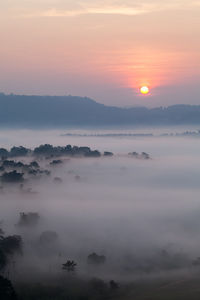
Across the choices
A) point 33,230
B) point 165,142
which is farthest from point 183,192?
point 165,142

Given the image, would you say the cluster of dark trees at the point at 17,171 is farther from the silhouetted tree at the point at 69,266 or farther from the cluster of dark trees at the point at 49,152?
the silhouetted tree at the point at 69,266

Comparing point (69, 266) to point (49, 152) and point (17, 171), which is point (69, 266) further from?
point (49, 152)

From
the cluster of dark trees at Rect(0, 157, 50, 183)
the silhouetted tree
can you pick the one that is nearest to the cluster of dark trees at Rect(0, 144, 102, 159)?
the cluster of dark trees at Rect(0, 157, 50, 183)

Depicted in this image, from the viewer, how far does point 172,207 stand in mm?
64312

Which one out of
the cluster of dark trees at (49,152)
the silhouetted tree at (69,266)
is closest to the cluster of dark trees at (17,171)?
the cluster of dark trees at (49,152)

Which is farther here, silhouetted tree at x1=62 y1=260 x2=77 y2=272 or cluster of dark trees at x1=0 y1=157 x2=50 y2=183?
cluster of dark trees at x1=0 y1=157 x2=50 y2=183

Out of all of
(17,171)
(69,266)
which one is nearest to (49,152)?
(17,171)

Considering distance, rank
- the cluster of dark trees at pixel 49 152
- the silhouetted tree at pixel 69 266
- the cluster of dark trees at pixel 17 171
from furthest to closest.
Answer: the cluster of dark trees at pixel 49 152, the cluster of dark trees at pixel 17 171, the silhouetted tree at pixel 69 266

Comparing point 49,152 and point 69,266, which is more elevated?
point 49,152

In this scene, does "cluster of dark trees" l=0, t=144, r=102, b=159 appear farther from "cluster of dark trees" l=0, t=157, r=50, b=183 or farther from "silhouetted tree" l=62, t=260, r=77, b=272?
"silhouetted tree" l=62, t=260, r=77, b=272

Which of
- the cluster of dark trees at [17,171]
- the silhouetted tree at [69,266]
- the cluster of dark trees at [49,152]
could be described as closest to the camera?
the silhouetted tree at [69,266]

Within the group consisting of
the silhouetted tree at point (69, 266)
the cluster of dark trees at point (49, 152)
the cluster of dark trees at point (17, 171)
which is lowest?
the silhouetted tree at point (69, 266)

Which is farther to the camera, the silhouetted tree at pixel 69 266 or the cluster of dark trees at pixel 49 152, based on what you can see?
the cluster of dark trees at pixel 49 152

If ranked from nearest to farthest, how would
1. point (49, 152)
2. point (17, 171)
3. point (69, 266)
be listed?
1. point (69, 266)
2. point (17, 171)
3. point (49, 152)
